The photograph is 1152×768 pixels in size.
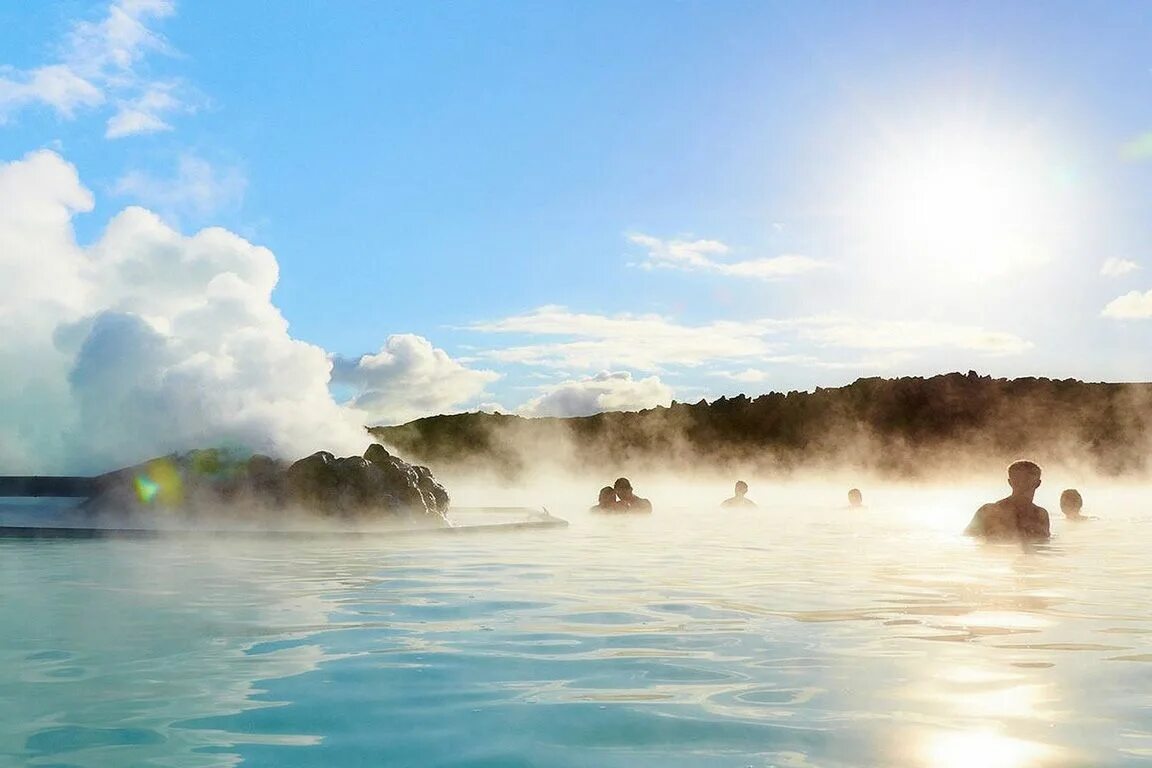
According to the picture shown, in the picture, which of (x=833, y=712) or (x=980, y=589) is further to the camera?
(x=980, y=589)

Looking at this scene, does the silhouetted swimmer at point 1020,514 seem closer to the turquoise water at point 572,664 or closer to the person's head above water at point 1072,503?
the turquoise water at point 572,664

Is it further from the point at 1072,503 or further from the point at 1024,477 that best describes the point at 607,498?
the point at 1024,477

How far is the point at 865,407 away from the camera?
88.2 m

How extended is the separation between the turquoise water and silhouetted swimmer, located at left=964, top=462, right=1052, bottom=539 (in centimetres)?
479

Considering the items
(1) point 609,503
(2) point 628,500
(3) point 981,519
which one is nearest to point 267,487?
(1) point 609,503

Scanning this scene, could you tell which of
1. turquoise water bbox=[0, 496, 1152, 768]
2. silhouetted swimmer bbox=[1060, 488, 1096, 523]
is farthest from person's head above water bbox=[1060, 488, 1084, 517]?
turquoise water bbox=[0, 496, 1152, 768]

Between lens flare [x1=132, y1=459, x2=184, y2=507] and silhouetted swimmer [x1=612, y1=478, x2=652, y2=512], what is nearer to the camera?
lens flare [x1=132, y1=459, x2=184, y2=507]

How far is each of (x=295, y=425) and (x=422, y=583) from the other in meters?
12.2

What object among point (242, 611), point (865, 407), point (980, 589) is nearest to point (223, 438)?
point (242, 611)

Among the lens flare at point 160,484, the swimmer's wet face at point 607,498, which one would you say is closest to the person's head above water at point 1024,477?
the swimmer's wet face at point 607,498

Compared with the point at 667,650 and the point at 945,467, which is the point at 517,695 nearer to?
the point at 667,650

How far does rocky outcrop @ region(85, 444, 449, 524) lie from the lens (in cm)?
2134

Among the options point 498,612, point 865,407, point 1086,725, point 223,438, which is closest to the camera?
point 1086,725

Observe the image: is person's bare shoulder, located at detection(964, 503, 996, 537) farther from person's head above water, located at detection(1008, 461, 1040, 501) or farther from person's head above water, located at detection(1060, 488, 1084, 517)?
person's head above water, located at detection(1060, 488, 1084, 517)
